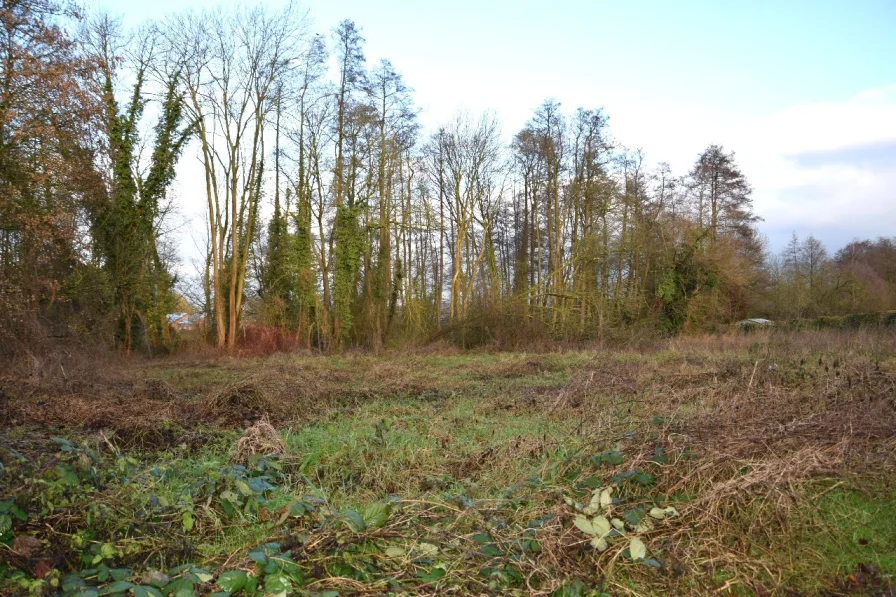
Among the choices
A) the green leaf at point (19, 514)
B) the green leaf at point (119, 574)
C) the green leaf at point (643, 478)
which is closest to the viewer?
the green leaf at point (119, 574)

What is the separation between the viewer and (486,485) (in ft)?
15.2

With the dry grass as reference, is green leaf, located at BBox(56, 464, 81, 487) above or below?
above

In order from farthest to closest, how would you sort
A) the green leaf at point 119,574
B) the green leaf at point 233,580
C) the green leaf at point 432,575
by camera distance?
the green leaf at point 432,575 → the green leaf at point 119,574 → the green leaf at point 233,580

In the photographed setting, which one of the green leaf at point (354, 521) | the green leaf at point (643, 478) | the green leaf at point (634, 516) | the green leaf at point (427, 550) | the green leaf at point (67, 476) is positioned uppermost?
the green leaf at point (67, 476)

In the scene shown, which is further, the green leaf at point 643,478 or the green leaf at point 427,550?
the green leaf at point 643,478

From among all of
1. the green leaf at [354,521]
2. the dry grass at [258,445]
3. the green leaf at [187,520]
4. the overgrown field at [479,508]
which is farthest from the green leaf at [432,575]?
the dry grass at [258,445]

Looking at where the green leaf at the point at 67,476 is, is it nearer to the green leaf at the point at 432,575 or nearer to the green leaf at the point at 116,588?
the green leaf at the point at 116,588

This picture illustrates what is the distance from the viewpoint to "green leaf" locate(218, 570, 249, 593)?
9.36 ft

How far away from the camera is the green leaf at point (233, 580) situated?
2854mm

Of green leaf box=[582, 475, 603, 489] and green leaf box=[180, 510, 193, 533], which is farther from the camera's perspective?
green leaf box=[582, 475, 603, 489]

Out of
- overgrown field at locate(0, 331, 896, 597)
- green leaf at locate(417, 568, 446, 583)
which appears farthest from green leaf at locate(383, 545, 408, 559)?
green leaf at locate(417, 568, 446, 583)

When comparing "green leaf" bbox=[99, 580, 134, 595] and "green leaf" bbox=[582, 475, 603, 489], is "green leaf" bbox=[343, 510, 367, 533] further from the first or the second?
"green leaf" bbox=[582, 475, 603, 489]

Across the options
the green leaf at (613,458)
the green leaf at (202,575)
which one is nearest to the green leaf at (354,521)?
the green leaf at (202,575)

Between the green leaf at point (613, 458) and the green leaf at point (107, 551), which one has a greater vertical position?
the green leaf at point (613, 458)
